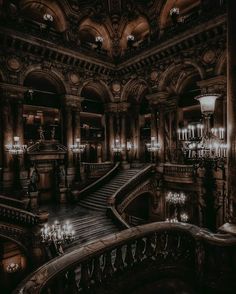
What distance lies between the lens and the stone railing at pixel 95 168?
1589 centimetres

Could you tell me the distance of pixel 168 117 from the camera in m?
16.8

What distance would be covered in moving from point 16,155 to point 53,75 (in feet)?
20.6

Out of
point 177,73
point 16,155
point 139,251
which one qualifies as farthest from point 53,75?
point 139,251

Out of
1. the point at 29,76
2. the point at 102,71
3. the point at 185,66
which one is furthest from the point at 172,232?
the point at 102,71

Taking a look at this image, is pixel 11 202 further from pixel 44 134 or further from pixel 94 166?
pixel 94 166

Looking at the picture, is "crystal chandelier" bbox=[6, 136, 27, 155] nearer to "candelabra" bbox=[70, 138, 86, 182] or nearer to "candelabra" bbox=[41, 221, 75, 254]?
"candelabra" bbox=[70, 138, 86, 182]

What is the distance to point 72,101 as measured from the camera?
15.5m

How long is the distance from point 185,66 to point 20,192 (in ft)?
45.1

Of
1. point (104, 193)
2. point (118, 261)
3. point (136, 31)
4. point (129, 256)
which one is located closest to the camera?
point (118, 261)

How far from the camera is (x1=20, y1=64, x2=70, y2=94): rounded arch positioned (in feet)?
44.6

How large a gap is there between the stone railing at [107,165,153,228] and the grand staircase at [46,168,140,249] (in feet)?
1.52

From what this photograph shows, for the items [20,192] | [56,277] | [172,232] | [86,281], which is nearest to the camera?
[56,277]

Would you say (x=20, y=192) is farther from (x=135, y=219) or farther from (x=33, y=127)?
(x=135, y=219)

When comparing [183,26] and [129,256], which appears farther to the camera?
[183,26]
